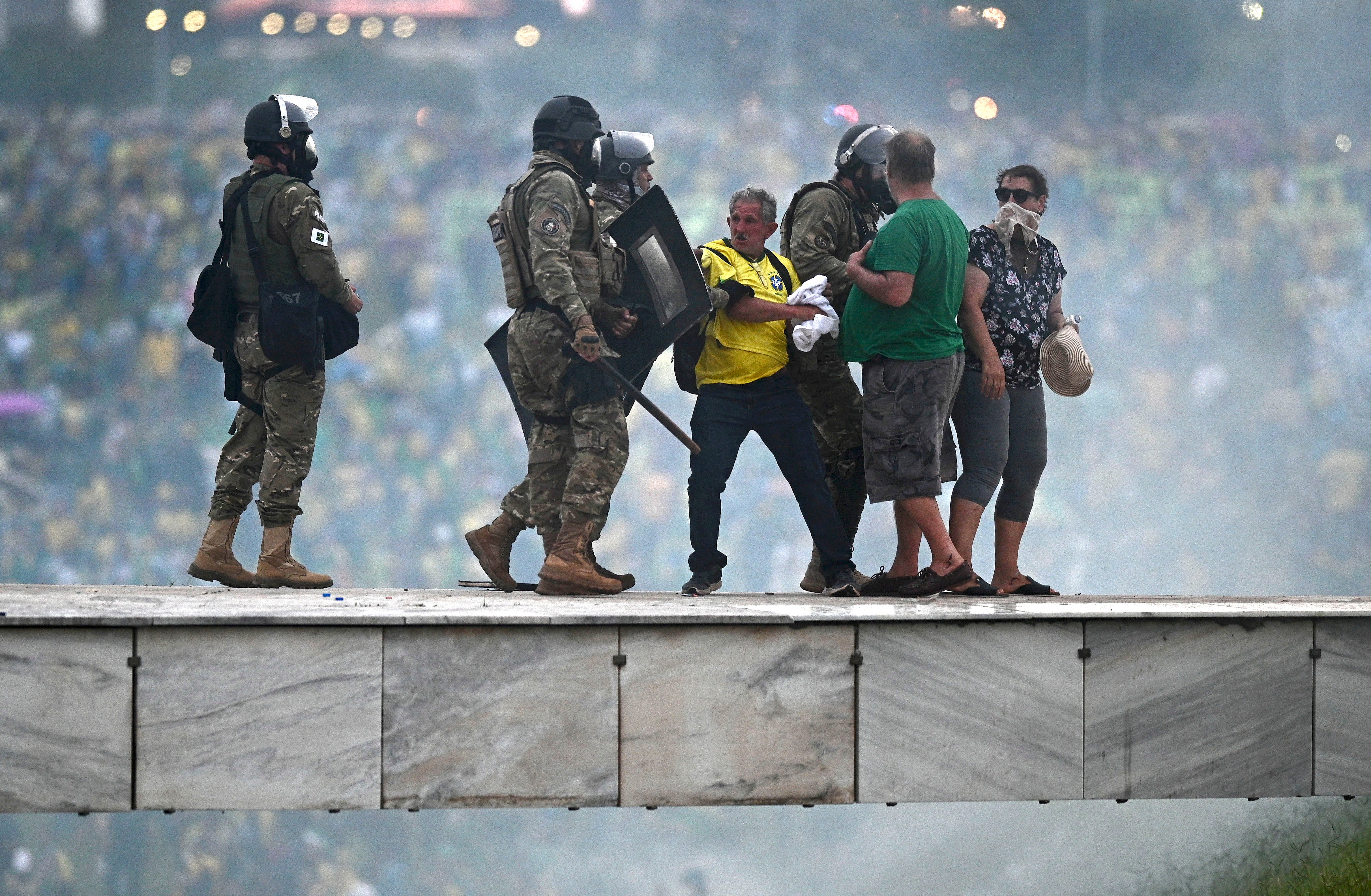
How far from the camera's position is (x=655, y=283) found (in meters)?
5.09

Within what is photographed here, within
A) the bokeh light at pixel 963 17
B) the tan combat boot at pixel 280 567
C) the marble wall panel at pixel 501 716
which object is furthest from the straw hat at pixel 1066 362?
the bokeh light at pixel 963 17

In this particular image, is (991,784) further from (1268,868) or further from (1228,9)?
(1228,9)

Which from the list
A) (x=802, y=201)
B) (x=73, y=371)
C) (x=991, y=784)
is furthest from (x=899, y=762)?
(x=73, y=371)

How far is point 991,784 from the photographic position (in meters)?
4.11

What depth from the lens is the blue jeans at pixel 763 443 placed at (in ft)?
16.7

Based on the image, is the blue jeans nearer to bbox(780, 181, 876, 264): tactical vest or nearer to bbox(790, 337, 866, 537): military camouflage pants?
bbox(790, 337, 866, 537): military camouflage pants

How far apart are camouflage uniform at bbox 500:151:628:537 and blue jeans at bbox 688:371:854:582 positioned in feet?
0.96

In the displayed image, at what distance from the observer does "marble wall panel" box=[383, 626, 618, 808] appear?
389 cm

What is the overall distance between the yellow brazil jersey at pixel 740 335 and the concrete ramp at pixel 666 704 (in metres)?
1.06

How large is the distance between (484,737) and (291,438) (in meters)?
1.99

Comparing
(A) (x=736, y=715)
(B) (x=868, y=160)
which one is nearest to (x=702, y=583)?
(A) (x=736, y=715)

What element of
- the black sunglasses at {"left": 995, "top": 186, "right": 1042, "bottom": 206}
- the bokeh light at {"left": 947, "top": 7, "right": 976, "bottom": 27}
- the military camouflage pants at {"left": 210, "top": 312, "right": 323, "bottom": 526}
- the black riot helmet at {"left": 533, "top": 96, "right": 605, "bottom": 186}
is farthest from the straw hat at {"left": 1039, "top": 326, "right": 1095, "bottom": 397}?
the bokeh light at {"left": 947, "top": 7, "right": 976, "bottom": 27}

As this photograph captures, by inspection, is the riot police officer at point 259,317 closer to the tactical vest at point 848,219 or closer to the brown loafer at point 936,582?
the tactical vest at point 848,219

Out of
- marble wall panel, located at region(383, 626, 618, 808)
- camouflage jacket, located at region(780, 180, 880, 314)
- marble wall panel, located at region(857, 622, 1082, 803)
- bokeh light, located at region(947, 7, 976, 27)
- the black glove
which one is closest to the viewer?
marble wall panel, located at region(383, 626, 618, 808)
